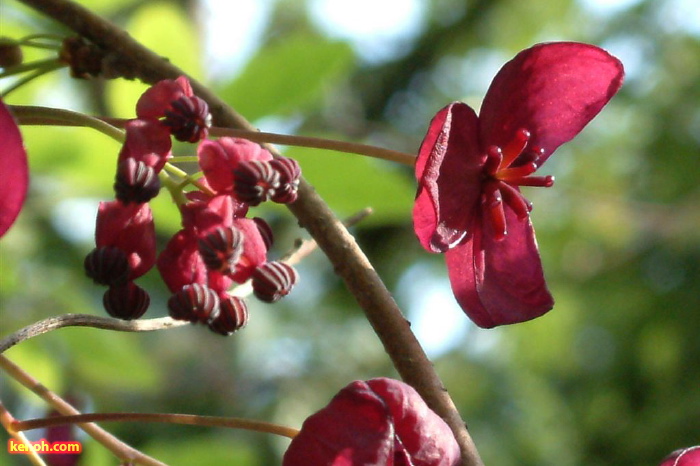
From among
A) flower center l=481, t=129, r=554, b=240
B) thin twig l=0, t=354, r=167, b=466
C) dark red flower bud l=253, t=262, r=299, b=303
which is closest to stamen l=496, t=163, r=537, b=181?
flower center l=481, t=129, r=554, b=240

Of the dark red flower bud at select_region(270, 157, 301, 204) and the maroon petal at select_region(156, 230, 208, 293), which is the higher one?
the dark red flower bud at select_region(270, 157, 301, 204)

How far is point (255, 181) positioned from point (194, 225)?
6 centimetres

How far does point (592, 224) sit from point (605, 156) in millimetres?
555

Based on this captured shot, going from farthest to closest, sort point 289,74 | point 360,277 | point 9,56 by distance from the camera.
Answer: point 289,74, point 9,56, point 360,277

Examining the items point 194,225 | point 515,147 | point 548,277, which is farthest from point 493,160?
point 548,277

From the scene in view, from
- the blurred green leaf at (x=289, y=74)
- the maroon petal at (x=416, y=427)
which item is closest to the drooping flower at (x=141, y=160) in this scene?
the maroon petal at (x=416, y=427)

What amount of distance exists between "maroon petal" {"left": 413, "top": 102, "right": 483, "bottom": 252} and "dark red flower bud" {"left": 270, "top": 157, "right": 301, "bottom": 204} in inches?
6.1

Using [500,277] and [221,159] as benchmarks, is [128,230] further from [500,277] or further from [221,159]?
[500,277]

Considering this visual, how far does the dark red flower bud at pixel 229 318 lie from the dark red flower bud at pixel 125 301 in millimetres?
59

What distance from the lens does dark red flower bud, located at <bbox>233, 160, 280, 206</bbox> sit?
2.08ft

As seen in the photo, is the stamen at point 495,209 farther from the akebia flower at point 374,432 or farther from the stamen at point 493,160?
the akebia flower at point 374,432

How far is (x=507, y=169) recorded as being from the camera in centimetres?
90

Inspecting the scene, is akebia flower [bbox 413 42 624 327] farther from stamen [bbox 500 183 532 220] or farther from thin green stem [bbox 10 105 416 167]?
thin green stem [bbox 10 105 416 167]

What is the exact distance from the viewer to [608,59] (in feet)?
2.88
